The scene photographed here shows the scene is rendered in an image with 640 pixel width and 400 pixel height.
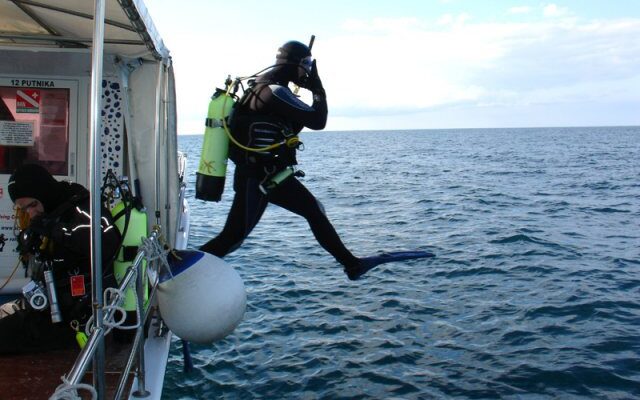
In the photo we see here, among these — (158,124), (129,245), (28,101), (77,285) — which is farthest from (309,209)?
(28,101)

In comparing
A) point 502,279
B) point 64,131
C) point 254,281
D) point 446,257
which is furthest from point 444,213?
point 64,131

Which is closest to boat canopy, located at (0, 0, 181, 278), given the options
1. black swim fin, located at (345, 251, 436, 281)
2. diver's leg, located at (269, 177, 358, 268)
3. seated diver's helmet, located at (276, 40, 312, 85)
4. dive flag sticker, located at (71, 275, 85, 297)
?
seated diver's helmet, located at (276, 40, 312, 85)

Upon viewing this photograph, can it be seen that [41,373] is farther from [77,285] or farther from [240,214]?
[240,214]

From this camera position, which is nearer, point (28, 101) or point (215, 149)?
point (215, 149)

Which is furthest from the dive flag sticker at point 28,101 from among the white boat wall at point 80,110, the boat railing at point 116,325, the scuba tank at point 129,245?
the boat railing at point 116,325

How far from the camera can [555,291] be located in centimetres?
889

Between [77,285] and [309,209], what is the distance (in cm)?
176

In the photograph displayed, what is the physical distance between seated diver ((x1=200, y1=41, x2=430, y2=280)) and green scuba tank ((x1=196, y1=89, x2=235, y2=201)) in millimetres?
82

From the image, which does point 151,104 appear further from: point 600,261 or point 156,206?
point 600,261

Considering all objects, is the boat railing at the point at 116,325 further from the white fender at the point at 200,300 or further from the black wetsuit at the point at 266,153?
the black wetsuit at the point at 266,153

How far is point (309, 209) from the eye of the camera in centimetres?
463

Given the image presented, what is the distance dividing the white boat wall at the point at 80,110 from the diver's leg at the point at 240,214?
85 centimetres

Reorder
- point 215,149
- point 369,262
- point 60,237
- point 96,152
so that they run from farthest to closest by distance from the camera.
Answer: point 369,262 → point 215,149 → point 60,237 → point 96,152

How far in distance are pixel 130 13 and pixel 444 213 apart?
13.9m
